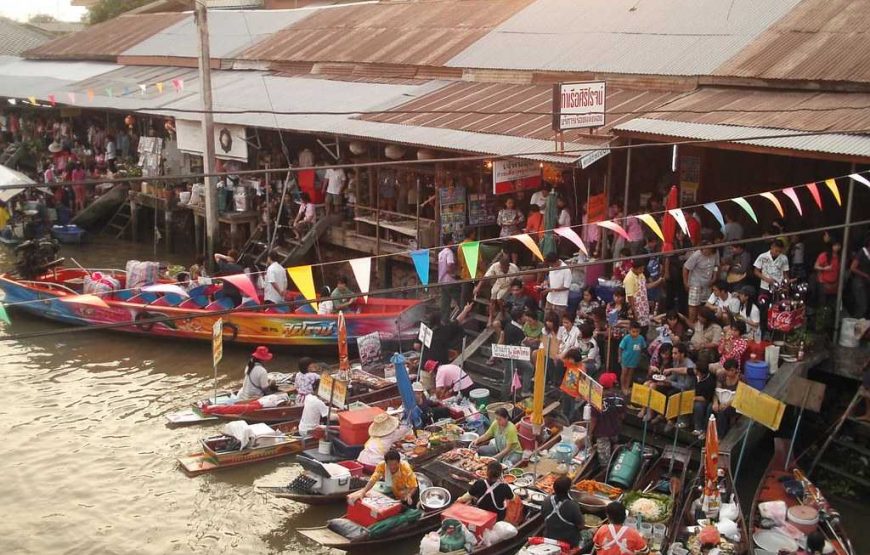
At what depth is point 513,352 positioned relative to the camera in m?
13.8

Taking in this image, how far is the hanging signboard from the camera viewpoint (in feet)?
55.4

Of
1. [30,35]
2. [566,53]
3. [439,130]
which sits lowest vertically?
[439,130]

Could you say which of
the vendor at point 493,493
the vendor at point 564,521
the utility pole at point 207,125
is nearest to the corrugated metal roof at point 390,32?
the utility pole at point 207,125

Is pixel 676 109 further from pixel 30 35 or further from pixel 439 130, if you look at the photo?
pixel 30 35

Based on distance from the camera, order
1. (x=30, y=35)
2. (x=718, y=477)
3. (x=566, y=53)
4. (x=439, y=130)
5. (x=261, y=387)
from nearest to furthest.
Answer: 1. (x=718, y=477)
2. (x=261, y=387)
3. (x=439, y=130)
4. (x=566, y=53)
5. (x=30, y=35)

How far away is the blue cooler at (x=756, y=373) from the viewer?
12.7 m

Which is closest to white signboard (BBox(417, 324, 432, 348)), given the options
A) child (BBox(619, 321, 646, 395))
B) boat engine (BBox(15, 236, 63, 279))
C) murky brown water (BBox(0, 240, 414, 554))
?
murky brown water (BBox(0, 240, 414, 554))

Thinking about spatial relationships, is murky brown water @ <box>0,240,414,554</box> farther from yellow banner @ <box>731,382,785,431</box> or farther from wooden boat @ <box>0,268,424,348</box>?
yellow banner @ <box>731,382,785,431</box>

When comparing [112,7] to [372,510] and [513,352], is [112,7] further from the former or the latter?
[372,510]

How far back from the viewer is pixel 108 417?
15.7m

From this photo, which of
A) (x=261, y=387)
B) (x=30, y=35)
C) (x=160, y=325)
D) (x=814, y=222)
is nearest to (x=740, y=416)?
(x=814, y=222)

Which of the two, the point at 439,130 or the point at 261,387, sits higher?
the point at 439,130

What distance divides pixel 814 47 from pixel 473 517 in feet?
37.8

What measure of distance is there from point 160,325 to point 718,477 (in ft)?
41.0
